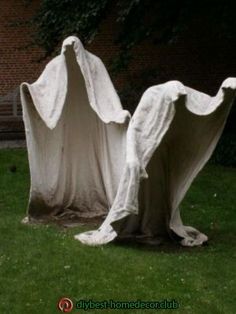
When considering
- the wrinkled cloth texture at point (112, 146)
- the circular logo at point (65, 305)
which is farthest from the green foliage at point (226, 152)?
the circular logo at point (65, 305)

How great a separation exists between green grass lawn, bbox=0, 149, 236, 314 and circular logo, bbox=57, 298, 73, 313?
0.14 feet

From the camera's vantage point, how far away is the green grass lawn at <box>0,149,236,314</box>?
6352 millimetres

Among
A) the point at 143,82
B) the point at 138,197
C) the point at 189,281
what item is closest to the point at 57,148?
the point at 138,197

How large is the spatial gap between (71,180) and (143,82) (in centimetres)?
947

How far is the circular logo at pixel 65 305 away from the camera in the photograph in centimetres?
612

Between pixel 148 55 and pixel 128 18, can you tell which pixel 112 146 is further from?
pixel 148 55

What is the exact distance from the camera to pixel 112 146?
9211mm

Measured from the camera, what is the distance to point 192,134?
7.83 meters

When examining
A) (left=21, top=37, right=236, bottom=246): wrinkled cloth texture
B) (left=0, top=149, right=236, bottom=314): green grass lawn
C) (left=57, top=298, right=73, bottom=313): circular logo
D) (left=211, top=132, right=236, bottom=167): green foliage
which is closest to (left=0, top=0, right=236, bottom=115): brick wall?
(left=211, top=132, right=236, bottom=167): green foliage

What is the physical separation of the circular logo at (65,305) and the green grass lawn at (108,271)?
4 centimetres

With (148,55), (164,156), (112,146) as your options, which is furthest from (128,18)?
(164,156)

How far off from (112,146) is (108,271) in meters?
2.47

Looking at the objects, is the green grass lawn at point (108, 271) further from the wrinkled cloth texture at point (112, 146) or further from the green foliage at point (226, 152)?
the green foliage at point (226, 152)

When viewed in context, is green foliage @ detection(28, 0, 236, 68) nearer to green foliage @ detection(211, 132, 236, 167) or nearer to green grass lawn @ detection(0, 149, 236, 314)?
green foliage @ detection(211, 132, 236, 167)
